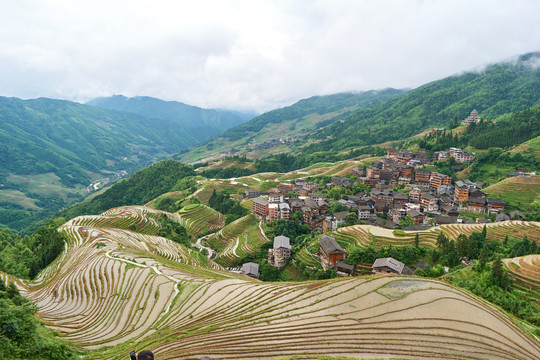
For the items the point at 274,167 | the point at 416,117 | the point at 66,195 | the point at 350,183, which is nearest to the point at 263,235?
the point at 350,183

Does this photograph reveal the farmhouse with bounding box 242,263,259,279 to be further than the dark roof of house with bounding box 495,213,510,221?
No

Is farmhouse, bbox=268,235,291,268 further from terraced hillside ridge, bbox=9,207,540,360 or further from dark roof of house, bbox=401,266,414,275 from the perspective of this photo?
terraced hillside ridge, bbox=9,207,540,360

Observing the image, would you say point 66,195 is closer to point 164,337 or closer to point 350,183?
point 350,183

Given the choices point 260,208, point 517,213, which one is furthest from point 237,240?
point 517,213

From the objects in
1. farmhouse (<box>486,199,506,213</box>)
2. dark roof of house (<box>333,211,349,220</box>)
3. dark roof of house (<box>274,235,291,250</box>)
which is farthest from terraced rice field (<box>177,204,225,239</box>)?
farmhouse (<box>486,199,506,213</box>)

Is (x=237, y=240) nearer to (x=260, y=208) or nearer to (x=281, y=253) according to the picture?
(x=260, y=208)
